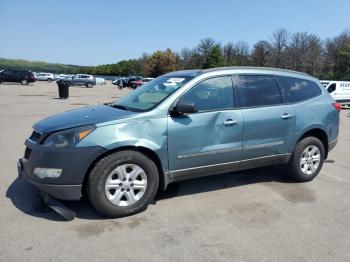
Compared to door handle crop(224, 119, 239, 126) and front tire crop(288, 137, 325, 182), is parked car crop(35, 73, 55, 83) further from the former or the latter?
door handle crop(224, 119, 239, 126)

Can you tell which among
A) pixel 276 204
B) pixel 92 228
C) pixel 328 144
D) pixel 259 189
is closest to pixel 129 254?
pixel 92 228

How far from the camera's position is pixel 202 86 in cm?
461

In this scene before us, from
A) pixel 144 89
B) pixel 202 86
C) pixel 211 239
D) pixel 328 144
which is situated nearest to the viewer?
pixel 211 239

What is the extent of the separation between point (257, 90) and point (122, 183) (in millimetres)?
2356

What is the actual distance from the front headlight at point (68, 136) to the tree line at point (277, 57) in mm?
62875

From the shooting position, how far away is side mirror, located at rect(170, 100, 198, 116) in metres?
4.24

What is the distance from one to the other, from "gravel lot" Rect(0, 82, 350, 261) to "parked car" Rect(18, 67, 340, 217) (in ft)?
1.02

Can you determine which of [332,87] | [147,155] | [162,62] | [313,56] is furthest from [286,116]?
[162,62]

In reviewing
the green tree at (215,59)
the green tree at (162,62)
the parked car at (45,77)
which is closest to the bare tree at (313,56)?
the green tree at (215,59)

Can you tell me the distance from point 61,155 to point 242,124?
2.36 meters

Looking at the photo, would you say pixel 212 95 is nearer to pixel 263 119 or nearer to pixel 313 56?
pixel 263 119

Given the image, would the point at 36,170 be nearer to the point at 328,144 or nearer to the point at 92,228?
the point at 92,228

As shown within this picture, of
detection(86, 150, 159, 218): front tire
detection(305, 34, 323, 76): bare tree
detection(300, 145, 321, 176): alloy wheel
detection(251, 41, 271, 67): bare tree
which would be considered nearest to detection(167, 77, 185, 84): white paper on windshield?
Answer: detection(86, 150, 159, 218): front tire

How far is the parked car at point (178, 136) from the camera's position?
388 cm
